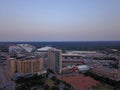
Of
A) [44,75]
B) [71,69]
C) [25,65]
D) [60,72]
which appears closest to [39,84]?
[44,75]

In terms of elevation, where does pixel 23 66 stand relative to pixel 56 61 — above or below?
below

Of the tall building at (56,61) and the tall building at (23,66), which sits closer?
the tall building at (23,66)

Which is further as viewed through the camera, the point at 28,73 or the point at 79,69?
the point at 79,69

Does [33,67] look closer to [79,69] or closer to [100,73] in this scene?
[79,69]

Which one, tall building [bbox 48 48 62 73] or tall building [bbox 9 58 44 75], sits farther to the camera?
tall building [bbox 48 48 62 73]

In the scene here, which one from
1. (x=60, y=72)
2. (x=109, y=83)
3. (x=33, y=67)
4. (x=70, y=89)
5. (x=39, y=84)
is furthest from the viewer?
(x=60, y=72)

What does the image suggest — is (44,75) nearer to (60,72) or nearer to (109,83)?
(60,72)

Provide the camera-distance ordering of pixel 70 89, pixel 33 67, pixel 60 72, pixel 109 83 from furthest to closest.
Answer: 1. pixel 60 72
2. pixel 33 67
3. pixel 109 83
4. pixel 70 89

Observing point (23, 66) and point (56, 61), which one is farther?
point (56, 61)

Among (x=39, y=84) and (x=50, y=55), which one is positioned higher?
(x=50, y=55)
